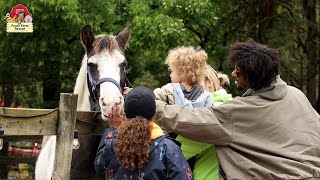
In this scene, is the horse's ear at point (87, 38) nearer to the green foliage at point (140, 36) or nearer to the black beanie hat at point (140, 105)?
the black beanie hat at point (140, 105)

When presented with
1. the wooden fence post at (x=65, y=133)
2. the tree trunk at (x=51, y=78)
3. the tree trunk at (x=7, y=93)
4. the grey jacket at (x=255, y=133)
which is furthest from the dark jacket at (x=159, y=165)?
the tree trunk at (x=7, y=93)

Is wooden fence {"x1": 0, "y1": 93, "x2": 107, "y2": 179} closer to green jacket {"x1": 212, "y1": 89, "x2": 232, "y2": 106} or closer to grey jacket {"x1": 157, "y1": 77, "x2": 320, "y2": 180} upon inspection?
grey jacket {"x1": 157, "y1": 77, "x2": 320, "y2": 180}

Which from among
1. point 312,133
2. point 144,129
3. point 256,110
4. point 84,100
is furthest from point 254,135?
point 84,100

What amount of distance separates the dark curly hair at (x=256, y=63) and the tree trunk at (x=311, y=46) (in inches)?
430

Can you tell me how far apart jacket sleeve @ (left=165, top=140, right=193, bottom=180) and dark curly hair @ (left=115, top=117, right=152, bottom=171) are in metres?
0.12

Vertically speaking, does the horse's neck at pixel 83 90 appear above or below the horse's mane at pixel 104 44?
below

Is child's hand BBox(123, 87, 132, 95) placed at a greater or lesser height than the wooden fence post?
greater

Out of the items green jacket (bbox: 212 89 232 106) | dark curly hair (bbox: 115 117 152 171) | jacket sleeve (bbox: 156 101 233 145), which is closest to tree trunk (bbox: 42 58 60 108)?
green jacket (bbox: 212 89 232 106)

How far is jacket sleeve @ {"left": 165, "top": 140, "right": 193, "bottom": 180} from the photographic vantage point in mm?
2998

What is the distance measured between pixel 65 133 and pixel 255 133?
1.25 m

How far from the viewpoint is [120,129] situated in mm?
3016

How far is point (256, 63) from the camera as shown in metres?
3.28

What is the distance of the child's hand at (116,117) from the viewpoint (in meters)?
3.45

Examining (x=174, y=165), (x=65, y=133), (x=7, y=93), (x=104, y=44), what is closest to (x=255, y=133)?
(x=174, y=165)
